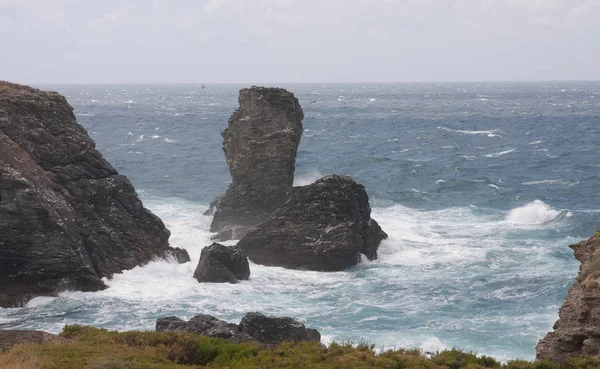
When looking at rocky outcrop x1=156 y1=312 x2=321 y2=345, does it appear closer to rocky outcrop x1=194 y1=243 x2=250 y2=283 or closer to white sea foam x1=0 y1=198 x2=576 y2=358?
white sea foam x1=0 y1=198 x2=576 y2=358

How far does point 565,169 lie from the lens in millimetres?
77750

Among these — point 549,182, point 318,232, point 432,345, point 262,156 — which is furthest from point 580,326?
point 549,182

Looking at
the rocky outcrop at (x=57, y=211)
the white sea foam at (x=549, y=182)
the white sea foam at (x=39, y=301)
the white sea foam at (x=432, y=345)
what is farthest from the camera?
the white sea foam at (x=549, y=182)

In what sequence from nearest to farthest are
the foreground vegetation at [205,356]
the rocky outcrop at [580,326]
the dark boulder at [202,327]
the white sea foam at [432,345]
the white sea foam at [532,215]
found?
the foreground vegetation at [205,356] → the rocky outcrop at [580,326] → the dark boulder at [202,327] → the white sea foam at [432,345] → the white sea foam at [532,215]

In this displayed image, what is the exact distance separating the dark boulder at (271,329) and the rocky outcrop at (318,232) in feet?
50.2

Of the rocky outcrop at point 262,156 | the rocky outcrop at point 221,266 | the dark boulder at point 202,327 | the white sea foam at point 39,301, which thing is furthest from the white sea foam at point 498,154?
the dark boulder at point 202,327

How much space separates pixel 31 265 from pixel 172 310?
721 cm

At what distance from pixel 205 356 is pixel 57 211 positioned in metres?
17.8

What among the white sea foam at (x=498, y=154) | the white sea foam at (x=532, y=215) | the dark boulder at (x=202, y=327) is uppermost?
the dark boulder at (x=202, y=327)

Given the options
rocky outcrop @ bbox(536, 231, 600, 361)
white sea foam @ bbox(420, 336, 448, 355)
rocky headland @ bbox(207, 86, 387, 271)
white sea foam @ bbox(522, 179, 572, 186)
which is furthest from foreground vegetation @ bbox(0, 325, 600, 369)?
white sea foam @ bbox(522, 179, 572, 186)

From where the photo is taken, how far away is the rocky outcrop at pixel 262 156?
49156mm

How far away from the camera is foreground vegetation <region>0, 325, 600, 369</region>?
1941 cm

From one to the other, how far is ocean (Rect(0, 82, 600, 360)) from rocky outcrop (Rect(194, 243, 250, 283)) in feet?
2.13

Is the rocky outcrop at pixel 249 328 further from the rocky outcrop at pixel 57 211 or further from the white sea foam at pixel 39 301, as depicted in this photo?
the rocky outcrop at pixel 57 211
